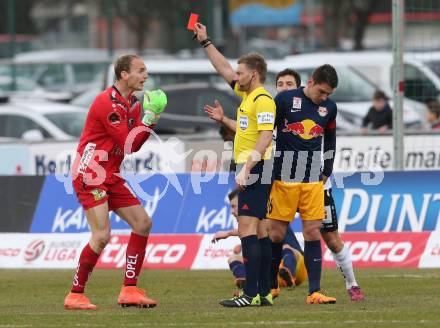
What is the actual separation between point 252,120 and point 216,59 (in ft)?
2.77

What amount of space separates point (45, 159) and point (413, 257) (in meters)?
7.38

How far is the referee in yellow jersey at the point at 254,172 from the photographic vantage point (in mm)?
10500

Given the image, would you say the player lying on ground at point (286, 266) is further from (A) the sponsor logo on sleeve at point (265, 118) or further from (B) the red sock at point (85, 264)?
(A) the sponsor logo on sleeve at point (265, 118)

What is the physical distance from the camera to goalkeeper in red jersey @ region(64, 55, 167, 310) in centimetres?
1075

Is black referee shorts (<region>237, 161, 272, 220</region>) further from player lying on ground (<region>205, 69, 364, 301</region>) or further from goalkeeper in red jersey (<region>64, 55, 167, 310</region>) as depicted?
goalkeeper in red jersey (<region>64, 55, 167, 310</region>)

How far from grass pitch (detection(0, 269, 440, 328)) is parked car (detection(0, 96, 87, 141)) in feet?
28.8

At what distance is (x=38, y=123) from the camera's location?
23641 millimetres

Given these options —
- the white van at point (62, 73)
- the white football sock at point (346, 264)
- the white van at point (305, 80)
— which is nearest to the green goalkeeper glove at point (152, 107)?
the white football sock at point (346, 264)

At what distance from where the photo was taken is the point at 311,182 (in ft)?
36.2

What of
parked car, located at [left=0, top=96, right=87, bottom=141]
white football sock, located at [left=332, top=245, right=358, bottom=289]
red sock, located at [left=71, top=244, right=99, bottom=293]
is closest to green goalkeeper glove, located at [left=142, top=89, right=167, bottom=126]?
red sock, located at [left=71, top=244, right=99, bottom=293]

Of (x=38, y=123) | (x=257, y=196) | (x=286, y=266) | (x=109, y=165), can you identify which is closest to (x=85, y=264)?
(x=109, y=165)

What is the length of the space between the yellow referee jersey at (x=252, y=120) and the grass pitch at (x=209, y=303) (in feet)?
4.29

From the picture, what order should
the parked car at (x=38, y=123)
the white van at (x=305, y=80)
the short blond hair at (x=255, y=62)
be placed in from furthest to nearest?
1. the white van at (x=305, y=80)
2. the parked car at (x=38, y=123)
3. the short blond hair at (x=255, y=62)

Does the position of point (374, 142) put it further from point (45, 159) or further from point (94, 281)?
point (94, 281)
